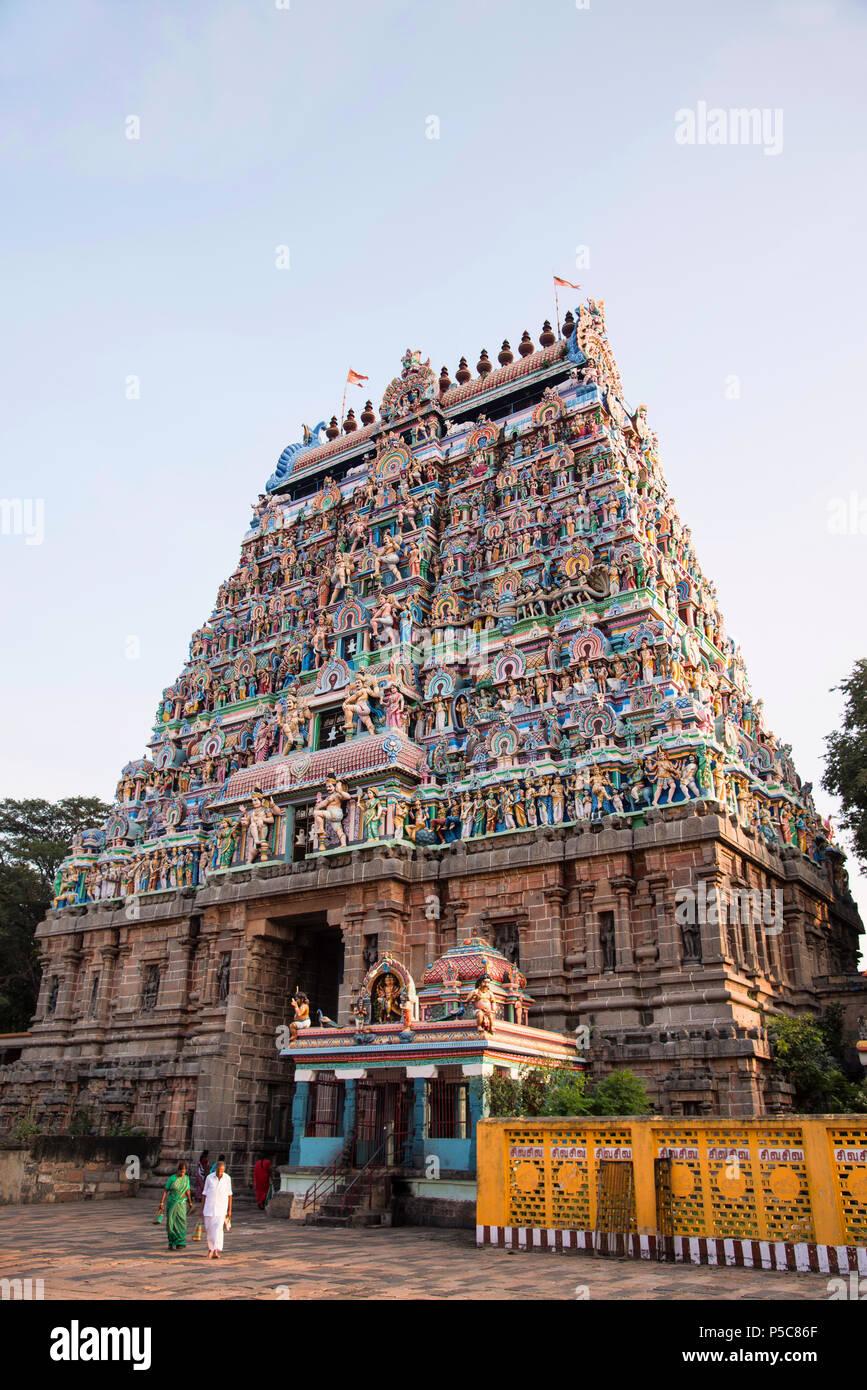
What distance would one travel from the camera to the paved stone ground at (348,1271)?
12.0 meters

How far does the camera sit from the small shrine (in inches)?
812

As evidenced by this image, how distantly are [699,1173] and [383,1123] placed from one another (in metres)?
9.33

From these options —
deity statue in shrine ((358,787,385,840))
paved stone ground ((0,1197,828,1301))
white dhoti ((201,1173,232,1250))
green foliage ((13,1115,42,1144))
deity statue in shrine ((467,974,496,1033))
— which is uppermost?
deity statue in shrine ((358,787,385,840))

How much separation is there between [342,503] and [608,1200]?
3586cm

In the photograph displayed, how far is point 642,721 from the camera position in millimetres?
29250

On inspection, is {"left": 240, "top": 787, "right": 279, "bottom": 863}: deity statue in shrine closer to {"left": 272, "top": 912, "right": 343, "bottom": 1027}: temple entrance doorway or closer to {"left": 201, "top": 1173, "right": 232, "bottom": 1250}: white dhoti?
{"left": 272, "top": 912, "right": 343, "bottom": 1027}: temple entrance doorway

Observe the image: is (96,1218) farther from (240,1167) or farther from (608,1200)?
(608,1200)

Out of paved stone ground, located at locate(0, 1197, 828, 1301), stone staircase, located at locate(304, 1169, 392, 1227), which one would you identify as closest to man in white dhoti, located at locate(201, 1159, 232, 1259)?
paved stone ground, located at locate(0, 1197, 828, 1301)

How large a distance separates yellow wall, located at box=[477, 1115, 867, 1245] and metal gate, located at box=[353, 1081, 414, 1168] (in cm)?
500

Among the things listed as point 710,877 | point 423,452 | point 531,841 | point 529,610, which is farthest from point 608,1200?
point 423,452

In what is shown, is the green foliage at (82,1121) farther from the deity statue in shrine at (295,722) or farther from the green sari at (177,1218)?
the green sari at (177,1218)

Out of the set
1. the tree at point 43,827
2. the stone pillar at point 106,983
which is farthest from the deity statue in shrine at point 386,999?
the tree at point 43,827

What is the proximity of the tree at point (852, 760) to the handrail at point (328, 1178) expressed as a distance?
21.0 metres

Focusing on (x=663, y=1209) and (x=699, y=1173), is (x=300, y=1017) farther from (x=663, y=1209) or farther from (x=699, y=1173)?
(x=699, y=1173)
